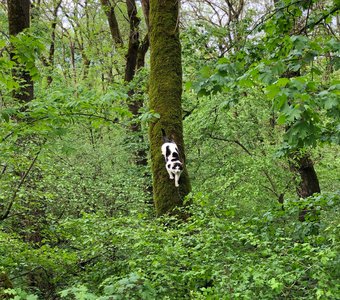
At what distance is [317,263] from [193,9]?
1425 cm

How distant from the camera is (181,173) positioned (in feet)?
16.2

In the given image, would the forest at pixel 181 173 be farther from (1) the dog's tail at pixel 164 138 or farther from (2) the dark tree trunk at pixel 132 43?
(2) the dark tree trunk at pixel 132 43

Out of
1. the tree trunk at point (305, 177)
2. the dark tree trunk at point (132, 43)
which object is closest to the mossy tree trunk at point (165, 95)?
the tree trunk at point (305, 177)

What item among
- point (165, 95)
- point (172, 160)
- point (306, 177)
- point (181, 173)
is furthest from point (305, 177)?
point (172, 160)

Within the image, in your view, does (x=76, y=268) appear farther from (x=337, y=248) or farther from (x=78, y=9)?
(x=78, y=9)

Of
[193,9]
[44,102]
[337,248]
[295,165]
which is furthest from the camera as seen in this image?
[193,9]

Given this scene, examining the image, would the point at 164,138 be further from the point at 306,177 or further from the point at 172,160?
the point at 306,177

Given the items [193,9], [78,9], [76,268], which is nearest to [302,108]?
[76,268]

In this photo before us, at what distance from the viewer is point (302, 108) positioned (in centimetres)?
251

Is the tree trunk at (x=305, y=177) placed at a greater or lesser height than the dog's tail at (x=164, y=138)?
lesser

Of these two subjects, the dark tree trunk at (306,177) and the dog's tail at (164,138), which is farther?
the dark tree trunk at (306,177)

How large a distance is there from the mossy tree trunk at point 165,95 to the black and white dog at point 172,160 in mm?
166

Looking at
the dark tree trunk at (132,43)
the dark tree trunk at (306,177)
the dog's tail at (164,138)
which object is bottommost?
the dark tree trunk at (306,177)

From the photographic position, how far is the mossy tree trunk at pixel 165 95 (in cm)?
489
